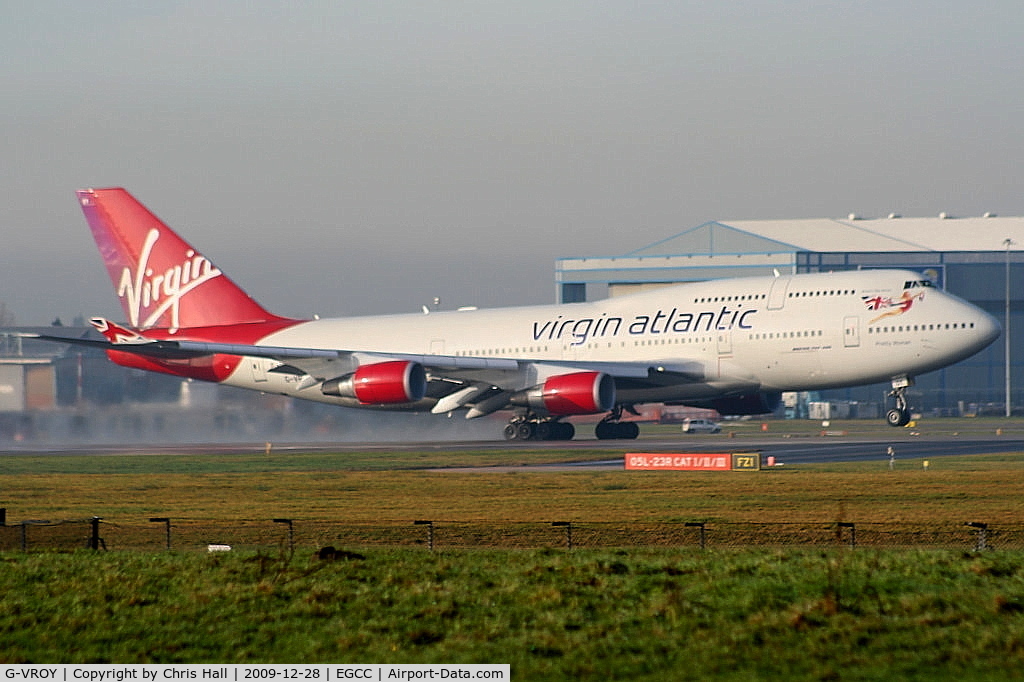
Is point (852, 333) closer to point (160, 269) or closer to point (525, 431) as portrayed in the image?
point (525, 431)

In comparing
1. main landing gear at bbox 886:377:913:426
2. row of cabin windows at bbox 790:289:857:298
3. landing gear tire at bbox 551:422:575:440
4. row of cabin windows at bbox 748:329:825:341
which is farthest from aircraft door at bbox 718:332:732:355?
landing gear tire at bbox 551:422:575:440

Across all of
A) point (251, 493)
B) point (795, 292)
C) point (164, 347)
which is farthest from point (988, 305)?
point (251, 493)

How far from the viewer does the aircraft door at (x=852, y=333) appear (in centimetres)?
5334

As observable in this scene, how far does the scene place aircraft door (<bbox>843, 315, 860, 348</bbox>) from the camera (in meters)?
53.3

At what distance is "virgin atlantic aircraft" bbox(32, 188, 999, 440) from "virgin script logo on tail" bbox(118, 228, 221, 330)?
0.07 meters

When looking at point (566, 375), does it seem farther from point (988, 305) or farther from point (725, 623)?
point (988, 305)

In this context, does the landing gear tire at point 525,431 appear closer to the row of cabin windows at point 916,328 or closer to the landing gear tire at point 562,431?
the landing gear tire at point 562,431

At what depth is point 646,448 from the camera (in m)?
54.9

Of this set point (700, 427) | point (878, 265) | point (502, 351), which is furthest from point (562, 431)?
point (878, 265)

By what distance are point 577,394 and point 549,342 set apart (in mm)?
5380

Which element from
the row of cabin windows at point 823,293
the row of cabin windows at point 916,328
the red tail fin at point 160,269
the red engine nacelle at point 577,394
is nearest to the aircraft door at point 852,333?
the row of cabin windows at point 916,328

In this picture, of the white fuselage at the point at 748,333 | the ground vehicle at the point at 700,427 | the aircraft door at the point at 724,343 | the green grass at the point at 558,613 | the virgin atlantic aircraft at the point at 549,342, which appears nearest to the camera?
the green grass at the point at 558,613

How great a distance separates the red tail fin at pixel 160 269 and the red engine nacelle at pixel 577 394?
673 inches

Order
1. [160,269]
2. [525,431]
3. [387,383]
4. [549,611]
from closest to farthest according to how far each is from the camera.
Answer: [549,611]
[387,383]
[525,431]
[160,269]
